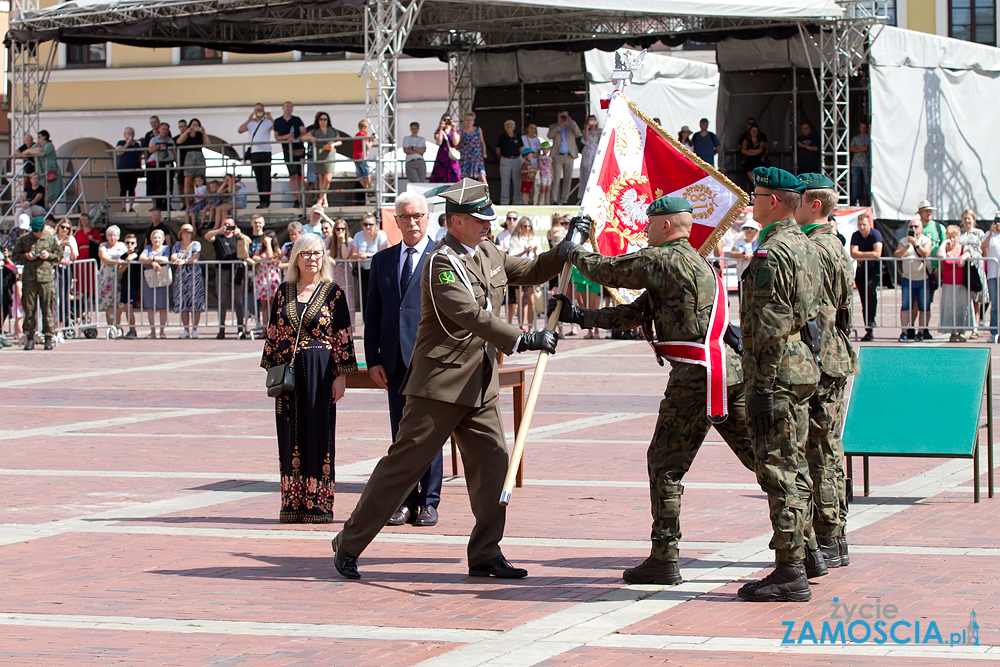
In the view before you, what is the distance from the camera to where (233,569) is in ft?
23.5

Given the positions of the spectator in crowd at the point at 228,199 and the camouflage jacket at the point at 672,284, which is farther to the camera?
the spectator in crowd at the point at 228,199

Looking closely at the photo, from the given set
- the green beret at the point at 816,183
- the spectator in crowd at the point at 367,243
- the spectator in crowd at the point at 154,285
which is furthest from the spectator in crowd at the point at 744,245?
the green beret at the point at 816,183

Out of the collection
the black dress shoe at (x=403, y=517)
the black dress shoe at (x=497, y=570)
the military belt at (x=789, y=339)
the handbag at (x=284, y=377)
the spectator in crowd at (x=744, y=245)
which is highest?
the spectator in crowd at (x=744, y=245)

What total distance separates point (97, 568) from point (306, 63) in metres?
39.6

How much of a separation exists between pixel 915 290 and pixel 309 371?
12.8 meters

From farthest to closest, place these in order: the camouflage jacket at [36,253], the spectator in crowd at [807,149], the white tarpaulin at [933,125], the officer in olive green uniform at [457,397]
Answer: the spectator in crowd at [807,149] → the white tarpaulin at [933,125] → the camouflage jacket at [36,253] → the officer in olive green uniform at [457,397]

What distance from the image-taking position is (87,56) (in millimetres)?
47844

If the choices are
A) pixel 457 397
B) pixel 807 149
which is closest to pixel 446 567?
pixel 457 397

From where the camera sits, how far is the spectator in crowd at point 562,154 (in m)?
27.8

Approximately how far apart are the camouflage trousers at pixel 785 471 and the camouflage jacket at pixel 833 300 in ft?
1.98

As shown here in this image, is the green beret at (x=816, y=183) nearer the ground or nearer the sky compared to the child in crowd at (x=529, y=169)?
nearer the ground

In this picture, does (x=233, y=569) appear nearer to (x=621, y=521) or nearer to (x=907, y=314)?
(x=621, y=521)

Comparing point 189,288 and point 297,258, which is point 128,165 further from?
point 297,258

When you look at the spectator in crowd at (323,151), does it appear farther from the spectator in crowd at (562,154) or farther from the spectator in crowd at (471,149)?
the spectator in crowd at (562,154)
